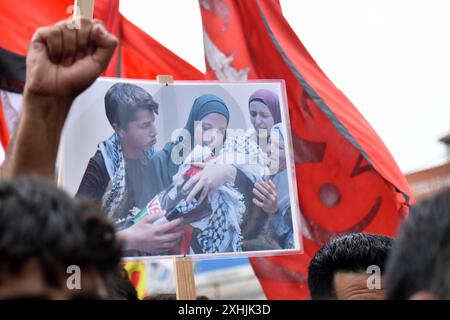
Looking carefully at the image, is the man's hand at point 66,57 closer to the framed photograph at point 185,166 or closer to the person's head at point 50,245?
the person's head at point 50,245

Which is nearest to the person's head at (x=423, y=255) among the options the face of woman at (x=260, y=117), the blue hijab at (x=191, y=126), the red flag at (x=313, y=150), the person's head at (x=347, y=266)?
the person's head at (x=347, y=266)

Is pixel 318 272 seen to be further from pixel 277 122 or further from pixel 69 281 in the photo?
pixel 69 281

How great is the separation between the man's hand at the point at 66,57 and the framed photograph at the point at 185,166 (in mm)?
907

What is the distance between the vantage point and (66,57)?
1.38 metres

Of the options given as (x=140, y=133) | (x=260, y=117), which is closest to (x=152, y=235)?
(x=140, y=133)

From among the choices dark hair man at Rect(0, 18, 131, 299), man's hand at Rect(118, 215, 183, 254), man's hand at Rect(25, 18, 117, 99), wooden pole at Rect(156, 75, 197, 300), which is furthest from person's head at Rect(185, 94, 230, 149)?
dark hair man at Rect(0, 18, 131, 299)

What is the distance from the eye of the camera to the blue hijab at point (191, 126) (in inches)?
93.6

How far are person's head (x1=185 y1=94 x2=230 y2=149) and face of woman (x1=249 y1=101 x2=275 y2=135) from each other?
0.28 feet

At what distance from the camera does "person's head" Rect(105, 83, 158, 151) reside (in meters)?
2.39

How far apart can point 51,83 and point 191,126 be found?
3.80 ft

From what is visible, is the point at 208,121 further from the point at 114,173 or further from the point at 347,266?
the point at 347,266

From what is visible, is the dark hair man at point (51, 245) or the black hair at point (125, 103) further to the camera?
the black hair at point (125, 103)

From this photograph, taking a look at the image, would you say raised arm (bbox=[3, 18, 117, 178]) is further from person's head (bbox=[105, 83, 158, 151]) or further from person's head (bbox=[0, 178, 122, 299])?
person's head (bbox=[105, 83, 158, 151])
